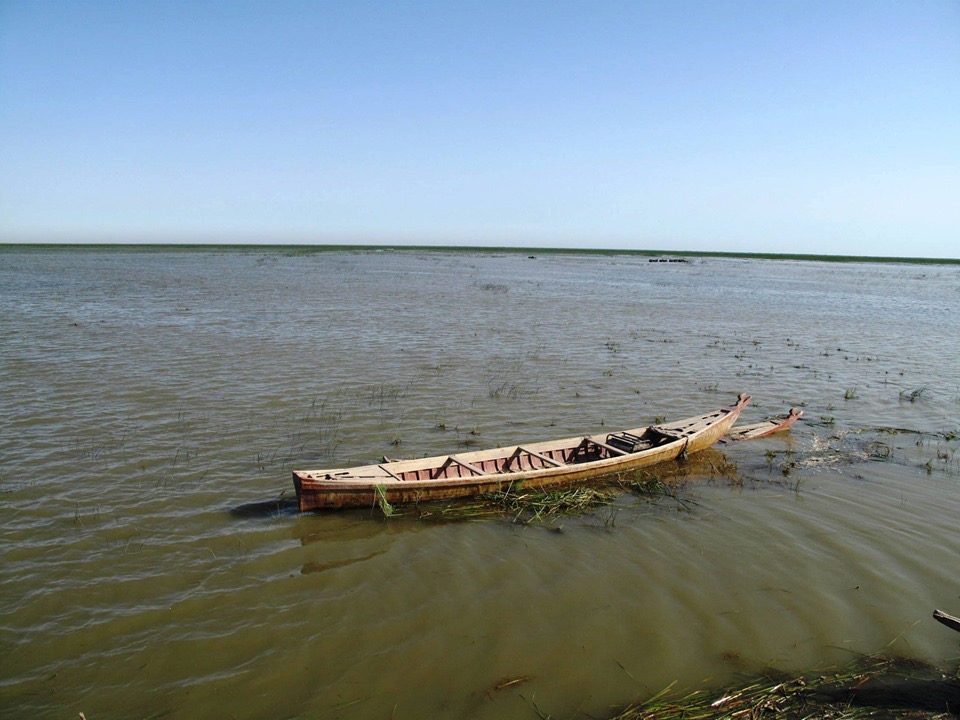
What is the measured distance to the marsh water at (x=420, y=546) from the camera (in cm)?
532

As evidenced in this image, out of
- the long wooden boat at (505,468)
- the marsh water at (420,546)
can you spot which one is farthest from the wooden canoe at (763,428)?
the long wooden boat at (505,468)

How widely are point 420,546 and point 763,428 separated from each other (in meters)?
8.05

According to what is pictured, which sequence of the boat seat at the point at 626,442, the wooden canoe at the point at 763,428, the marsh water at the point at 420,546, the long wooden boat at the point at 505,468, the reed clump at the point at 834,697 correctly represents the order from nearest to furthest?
1. the reed clump at the point at 834,697
2. the marsh water at the point at 420,546
3. the long wooden boat at the point at 505,468
4. the boat seat at the point at 626,442
5. the wooden canoe at the point at 763,428

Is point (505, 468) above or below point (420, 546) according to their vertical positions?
above

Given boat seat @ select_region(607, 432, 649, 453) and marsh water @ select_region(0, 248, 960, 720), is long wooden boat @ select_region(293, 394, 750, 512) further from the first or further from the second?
marsh water @ select_region(0, 248, 960, 720)

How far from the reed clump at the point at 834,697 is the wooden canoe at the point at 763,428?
21.0ft

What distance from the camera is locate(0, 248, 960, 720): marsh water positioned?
17.5 ft

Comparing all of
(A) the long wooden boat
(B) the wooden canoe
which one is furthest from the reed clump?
(B) the wooden canoe

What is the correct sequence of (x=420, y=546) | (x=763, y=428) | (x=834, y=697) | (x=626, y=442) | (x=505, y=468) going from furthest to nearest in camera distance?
1. (x=763, y=428)
2. (x=626, y=442)
3. (x=505, y=468)
4. (x=420, y=546)
5. (x=834, y=697)

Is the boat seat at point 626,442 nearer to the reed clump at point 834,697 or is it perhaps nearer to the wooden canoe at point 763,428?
the wooden canoe at point 763,428

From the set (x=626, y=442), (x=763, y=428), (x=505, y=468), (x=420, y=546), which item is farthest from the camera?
(x=763, y=428)

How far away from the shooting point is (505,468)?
382 inches

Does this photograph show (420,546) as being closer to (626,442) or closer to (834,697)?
(834,697)

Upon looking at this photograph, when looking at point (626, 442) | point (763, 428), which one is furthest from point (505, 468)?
point (763, 428)
